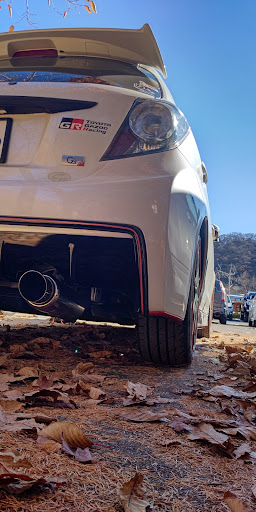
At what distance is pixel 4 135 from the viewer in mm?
2535

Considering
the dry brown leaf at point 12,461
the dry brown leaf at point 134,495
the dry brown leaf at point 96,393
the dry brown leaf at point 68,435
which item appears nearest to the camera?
the dry brown leaf at point 134,495

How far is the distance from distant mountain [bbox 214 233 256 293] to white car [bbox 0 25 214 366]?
87.4m

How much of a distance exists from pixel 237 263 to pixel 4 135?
96.9m

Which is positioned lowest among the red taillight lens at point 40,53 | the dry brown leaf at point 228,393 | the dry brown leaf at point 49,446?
the dry brown leaf at point 228,393

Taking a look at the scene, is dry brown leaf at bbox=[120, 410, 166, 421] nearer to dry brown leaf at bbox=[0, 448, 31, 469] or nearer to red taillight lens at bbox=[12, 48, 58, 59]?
dry brown leaf at bbox=[0, 448, 31, 469]

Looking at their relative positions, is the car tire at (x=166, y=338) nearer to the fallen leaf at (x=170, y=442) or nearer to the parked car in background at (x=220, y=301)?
the fallen leaf at (x=170, y=442)

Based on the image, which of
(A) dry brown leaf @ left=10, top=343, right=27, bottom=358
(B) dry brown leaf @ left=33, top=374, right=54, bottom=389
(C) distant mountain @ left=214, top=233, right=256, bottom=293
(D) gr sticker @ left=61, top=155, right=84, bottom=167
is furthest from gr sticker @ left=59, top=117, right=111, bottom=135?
(C) distant mountain @ left=214, top=233, right=256, bottom=293

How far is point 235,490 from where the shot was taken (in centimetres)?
129

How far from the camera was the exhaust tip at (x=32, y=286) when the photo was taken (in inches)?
110

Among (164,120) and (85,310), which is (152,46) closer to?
(164,120)

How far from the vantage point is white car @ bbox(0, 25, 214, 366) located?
95.5 inches

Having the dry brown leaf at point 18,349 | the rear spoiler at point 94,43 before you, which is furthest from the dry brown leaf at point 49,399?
the rear spoiler at point 94,43

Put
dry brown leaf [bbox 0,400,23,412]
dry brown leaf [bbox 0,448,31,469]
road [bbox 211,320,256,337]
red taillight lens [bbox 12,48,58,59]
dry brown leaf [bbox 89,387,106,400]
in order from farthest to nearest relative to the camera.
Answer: road [bbox 211,320,256,337]
red taillight lens [bbox 12,48,58,59]
dry brown leaf [bbox 89,387,106,400]
dry brown leaf [bbox 0,400,23,412]
dry brown leaf [bbox 0,448,31,469]

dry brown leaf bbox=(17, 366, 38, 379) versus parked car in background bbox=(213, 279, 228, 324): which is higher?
parked car in background bbox=(213, 279, 228, 324)
